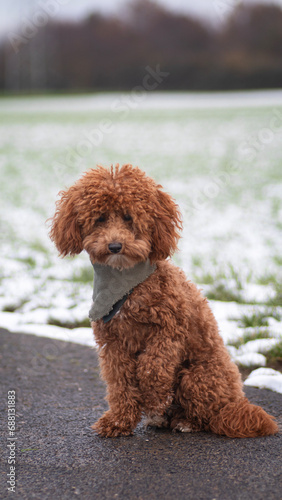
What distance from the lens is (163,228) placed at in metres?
2.68

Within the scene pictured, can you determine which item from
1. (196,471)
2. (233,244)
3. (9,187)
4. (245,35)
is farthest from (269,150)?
(196,471)

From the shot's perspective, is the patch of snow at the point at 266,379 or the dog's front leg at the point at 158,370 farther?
the patch of snow at the point at 266,379

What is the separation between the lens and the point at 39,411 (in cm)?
325

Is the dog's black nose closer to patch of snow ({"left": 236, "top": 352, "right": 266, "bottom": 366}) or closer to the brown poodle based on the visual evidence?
the brown poodle

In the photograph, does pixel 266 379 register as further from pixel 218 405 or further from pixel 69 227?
pixel 69 227

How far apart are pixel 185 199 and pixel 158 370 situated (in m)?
7.90

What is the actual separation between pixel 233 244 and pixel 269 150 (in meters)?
8.33

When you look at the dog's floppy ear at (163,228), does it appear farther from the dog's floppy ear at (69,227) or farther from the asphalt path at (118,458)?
the asphalt path at (118,458)

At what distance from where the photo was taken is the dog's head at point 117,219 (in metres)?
2.54

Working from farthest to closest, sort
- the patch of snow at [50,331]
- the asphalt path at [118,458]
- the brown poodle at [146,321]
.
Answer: the patch of snow at [50,331]
the brown poodle at [146,321]
the asphalt path at [118,458]

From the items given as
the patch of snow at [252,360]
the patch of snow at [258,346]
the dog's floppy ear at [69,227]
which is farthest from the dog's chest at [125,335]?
the patch of snow at [258,346]

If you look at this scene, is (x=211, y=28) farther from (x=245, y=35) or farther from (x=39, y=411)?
(x=39, y=411)

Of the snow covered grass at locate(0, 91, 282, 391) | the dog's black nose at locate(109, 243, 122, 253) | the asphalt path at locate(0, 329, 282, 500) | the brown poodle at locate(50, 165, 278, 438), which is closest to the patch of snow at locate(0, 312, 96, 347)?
the snow covered grass at locate(0, 91, 282, 391)

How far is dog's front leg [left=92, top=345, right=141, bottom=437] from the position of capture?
2.75 m
